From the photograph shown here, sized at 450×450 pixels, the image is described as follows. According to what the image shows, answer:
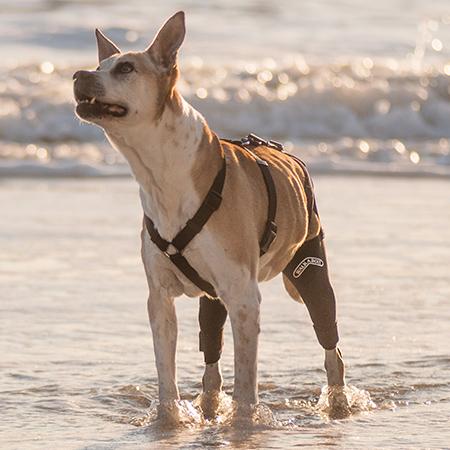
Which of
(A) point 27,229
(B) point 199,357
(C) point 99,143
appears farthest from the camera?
(C) point 99,143

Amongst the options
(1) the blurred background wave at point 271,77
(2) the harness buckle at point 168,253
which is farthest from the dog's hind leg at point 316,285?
(1) the blurred background wave at point 271,77

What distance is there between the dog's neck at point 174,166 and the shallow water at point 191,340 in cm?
94

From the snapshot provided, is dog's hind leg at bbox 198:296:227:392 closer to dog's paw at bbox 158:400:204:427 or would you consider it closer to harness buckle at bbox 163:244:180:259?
dog's paw at bbox 158:400:204:427

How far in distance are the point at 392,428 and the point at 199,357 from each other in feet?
5.10

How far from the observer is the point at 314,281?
6.82m

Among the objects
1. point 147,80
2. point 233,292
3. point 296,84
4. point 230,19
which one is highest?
point 230,19

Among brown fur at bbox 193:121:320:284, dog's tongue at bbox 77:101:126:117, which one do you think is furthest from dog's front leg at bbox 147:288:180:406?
dog's tongue at bbox 77:101:126:117

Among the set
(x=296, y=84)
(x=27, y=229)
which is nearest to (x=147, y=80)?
(x=27, y=229)

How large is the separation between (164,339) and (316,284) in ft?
2.85

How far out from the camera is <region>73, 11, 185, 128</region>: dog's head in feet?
18.7

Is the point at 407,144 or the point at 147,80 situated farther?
the point at 407,144

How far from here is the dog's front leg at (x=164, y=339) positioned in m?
6.24

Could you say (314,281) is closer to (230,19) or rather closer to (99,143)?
(99,143)

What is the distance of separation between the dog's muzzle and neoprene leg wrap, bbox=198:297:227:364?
4.44 ft
